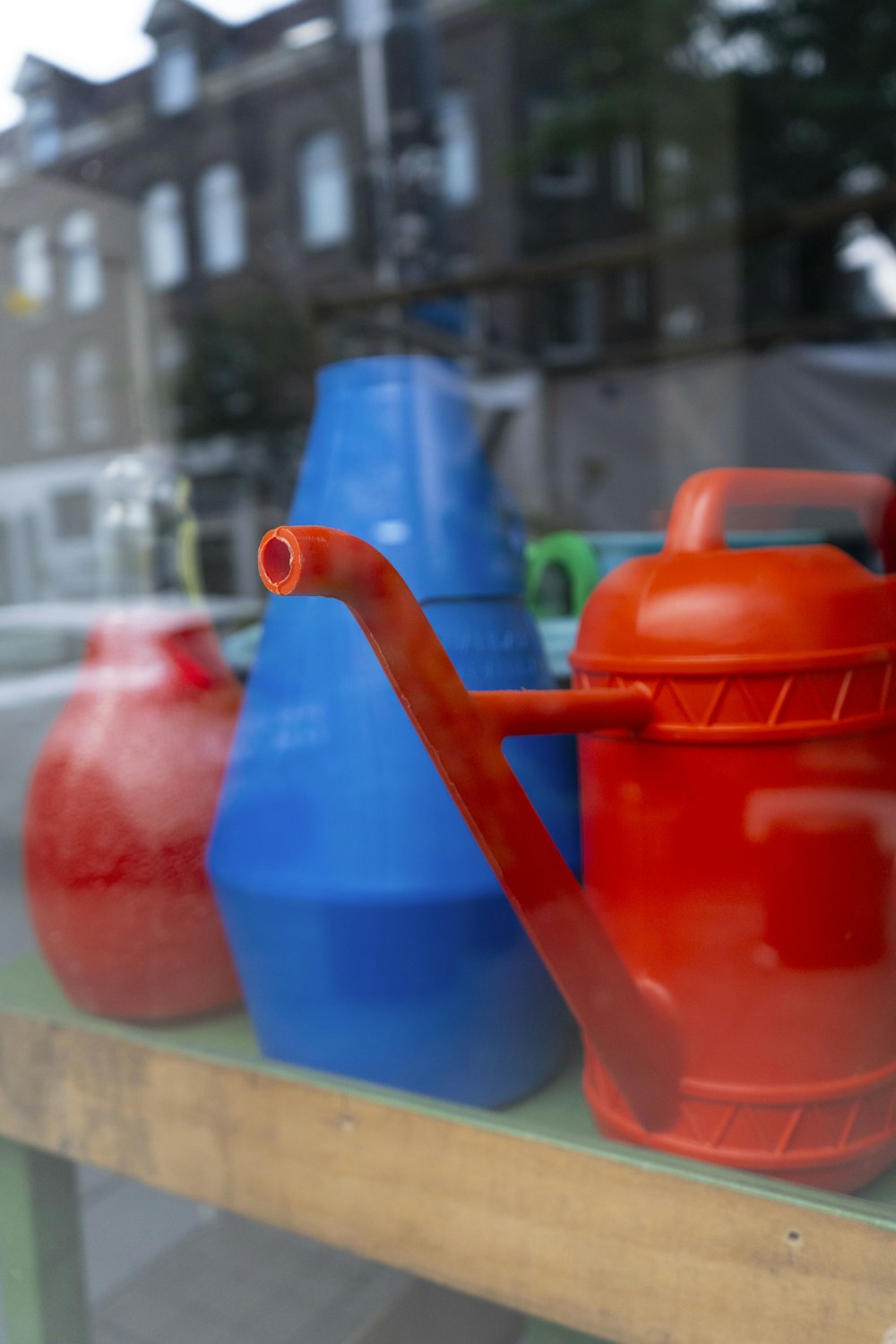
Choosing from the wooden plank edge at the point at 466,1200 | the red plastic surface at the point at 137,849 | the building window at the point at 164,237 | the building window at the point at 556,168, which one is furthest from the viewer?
the building window at the point at 556,168

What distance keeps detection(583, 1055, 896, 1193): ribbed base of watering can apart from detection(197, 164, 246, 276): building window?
97cm

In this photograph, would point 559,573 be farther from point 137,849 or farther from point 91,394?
point 91,394

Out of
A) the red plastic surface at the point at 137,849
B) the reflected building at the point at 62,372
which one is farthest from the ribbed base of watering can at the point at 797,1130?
the reflected building at the point at 62,372

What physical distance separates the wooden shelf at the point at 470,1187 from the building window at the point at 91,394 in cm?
48

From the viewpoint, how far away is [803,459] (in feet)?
4.48

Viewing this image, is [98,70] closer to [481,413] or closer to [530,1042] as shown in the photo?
[481,413]

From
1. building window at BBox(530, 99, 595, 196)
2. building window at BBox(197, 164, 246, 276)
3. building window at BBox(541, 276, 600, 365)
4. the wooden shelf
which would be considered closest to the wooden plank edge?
the wooden shelf

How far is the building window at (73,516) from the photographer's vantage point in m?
0.84

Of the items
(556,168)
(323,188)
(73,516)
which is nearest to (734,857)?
(73,516)

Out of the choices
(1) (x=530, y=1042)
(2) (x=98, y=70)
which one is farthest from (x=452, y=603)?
(2) (x=98, y=70)

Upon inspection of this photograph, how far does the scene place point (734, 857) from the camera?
Result: 1.38 feet

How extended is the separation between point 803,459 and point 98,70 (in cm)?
93

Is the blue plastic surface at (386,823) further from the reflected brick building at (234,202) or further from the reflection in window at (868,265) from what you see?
the reflection in window at (868,265)

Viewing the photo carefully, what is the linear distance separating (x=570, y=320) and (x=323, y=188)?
56 cm
